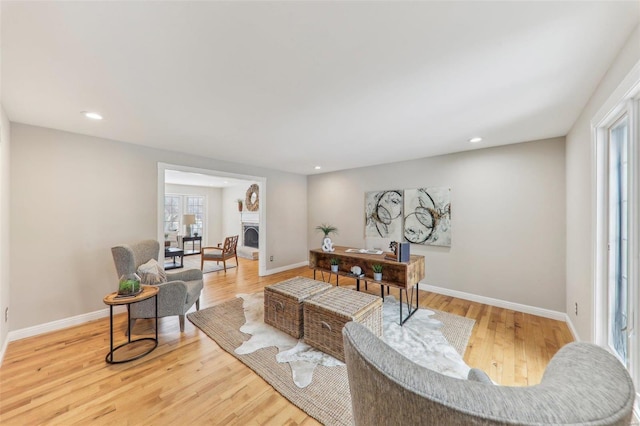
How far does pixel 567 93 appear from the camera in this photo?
1.90 m

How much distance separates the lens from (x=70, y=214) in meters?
2.83

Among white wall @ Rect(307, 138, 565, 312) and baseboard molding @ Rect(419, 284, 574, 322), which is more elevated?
white wall @ Rect(307, 138, 565, 312)

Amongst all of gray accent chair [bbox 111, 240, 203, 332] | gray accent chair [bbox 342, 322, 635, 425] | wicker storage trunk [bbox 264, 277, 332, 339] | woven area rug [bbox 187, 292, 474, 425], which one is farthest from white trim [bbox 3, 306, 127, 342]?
gray accent chair [bbox 342, 322, 635, 425]

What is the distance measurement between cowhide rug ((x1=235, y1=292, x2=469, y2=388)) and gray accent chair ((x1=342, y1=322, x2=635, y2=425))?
56.8 inches

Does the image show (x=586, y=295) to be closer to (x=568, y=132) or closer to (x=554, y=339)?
(x=554, y=339)

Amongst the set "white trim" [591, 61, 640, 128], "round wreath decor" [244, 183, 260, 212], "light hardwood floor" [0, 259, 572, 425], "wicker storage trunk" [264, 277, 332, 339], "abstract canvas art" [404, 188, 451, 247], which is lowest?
"light hardwood floor" [0, 259, 572, 425]

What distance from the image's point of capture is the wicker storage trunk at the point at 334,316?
2.09 meters

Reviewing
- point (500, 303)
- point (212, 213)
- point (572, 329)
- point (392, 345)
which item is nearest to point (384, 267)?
point (392, 345)

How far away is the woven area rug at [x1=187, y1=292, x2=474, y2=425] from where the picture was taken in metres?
1.61

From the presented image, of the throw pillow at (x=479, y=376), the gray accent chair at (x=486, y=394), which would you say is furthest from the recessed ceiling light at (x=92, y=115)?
the throw pillow at (x=479, y=376)

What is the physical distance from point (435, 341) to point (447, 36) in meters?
2.56

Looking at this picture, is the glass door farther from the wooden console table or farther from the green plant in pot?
the green plant in pot

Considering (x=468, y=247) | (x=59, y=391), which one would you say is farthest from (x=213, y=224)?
(x=468, y=247)

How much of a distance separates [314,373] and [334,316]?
46cm
